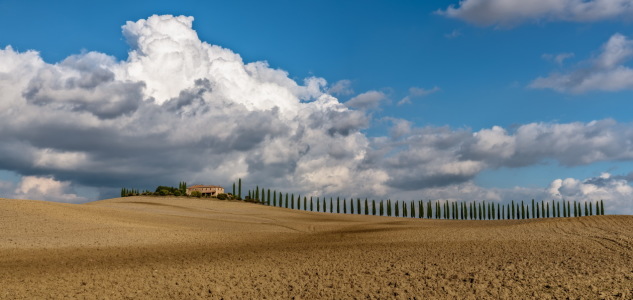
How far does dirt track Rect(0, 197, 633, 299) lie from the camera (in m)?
14.7

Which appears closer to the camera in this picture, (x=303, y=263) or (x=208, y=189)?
(x=303, y=263)

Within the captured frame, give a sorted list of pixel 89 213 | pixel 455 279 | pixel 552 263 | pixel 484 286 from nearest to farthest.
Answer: pixel 484 286
pixel 455 279
pixel 552 263
pixel 89 213

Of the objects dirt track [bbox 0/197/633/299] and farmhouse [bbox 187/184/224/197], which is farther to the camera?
farmhouse [bbox 187/184/224/197]

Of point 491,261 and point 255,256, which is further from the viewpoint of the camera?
point 255,256

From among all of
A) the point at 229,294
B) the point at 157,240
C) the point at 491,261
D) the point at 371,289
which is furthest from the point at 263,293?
the point at 157,240

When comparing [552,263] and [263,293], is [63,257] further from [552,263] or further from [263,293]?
[552,263]

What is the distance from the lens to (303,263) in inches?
774

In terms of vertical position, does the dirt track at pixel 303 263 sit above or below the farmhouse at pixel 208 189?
below

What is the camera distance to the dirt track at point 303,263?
1470 centimetres

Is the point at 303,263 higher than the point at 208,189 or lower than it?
lower

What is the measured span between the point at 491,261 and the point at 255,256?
1025 cm

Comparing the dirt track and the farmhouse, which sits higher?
the farmhouse

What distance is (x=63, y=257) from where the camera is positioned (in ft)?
73.6

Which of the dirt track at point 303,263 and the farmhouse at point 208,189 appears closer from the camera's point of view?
the dirt track at point 303,263
